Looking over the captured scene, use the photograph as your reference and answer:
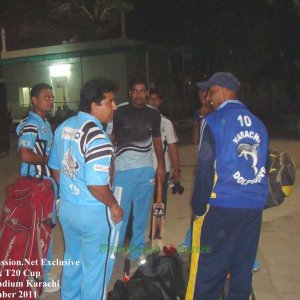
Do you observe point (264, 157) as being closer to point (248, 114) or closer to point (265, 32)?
point (248, 114)

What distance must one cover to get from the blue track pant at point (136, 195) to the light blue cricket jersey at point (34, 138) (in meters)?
0.94

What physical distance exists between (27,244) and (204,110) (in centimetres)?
234

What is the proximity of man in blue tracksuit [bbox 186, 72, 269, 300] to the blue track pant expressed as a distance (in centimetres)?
172

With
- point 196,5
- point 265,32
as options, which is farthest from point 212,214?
point 196,5

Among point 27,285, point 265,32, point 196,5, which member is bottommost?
point 27,285

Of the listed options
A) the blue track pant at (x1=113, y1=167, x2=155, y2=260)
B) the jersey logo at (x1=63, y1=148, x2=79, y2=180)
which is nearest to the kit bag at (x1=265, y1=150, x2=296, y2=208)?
the jersey logo at (x1=63, y1=148, x2=79, y2=180)

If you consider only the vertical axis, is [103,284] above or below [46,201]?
below

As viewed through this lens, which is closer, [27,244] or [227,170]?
[227,170]

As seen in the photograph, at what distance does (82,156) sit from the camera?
134 inches

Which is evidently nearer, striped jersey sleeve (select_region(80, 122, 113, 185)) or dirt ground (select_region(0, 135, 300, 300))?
striped jersey sleeve (select_region(80, 122, 113, 185))

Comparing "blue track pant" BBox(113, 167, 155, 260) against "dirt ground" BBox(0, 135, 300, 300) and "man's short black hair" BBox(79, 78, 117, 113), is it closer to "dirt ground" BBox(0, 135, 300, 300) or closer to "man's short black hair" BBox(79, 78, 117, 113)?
"dirt ground" BBox(0, 135, 300, 300)

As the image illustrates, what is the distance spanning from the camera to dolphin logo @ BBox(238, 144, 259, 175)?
130 inches

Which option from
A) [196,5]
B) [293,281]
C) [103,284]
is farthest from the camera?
[196,5]

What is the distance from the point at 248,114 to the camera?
3387mm
